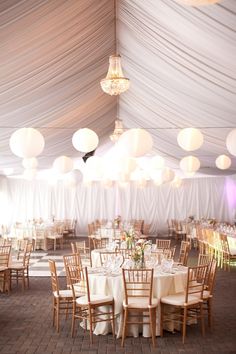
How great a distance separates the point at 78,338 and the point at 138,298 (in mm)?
934

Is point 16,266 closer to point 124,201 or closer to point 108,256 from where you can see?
point 108,256

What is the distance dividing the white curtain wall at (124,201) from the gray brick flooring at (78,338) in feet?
44.5

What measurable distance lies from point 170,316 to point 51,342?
1.65 metres

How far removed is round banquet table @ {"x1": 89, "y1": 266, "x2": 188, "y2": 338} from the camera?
6227 millimetres

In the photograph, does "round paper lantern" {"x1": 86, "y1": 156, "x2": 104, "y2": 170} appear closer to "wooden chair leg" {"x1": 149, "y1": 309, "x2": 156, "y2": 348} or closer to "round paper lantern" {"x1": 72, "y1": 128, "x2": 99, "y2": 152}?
"round paper lantern" {"x1": 72, "y1": 128, "x2": 99, "y2": 152}

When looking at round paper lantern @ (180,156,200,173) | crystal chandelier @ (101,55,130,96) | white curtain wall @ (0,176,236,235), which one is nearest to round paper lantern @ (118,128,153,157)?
crystal chandelier @ (101,55,130,96)

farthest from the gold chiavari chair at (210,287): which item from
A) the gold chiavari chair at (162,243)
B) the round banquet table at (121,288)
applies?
the gold chiavari chair at (162,243)

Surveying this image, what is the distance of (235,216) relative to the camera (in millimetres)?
21234

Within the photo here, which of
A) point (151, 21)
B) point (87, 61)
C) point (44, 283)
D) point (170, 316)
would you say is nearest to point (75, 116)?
point (87, 61)

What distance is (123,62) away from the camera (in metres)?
8.57

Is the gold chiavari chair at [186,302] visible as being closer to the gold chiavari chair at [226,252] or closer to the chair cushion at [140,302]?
the chair cushion at [140,302]

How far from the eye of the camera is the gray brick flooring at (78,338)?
222 inches

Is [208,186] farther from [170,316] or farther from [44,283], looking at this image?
[170,316]

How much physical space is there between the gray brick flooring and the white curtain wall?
1356 centimetres
